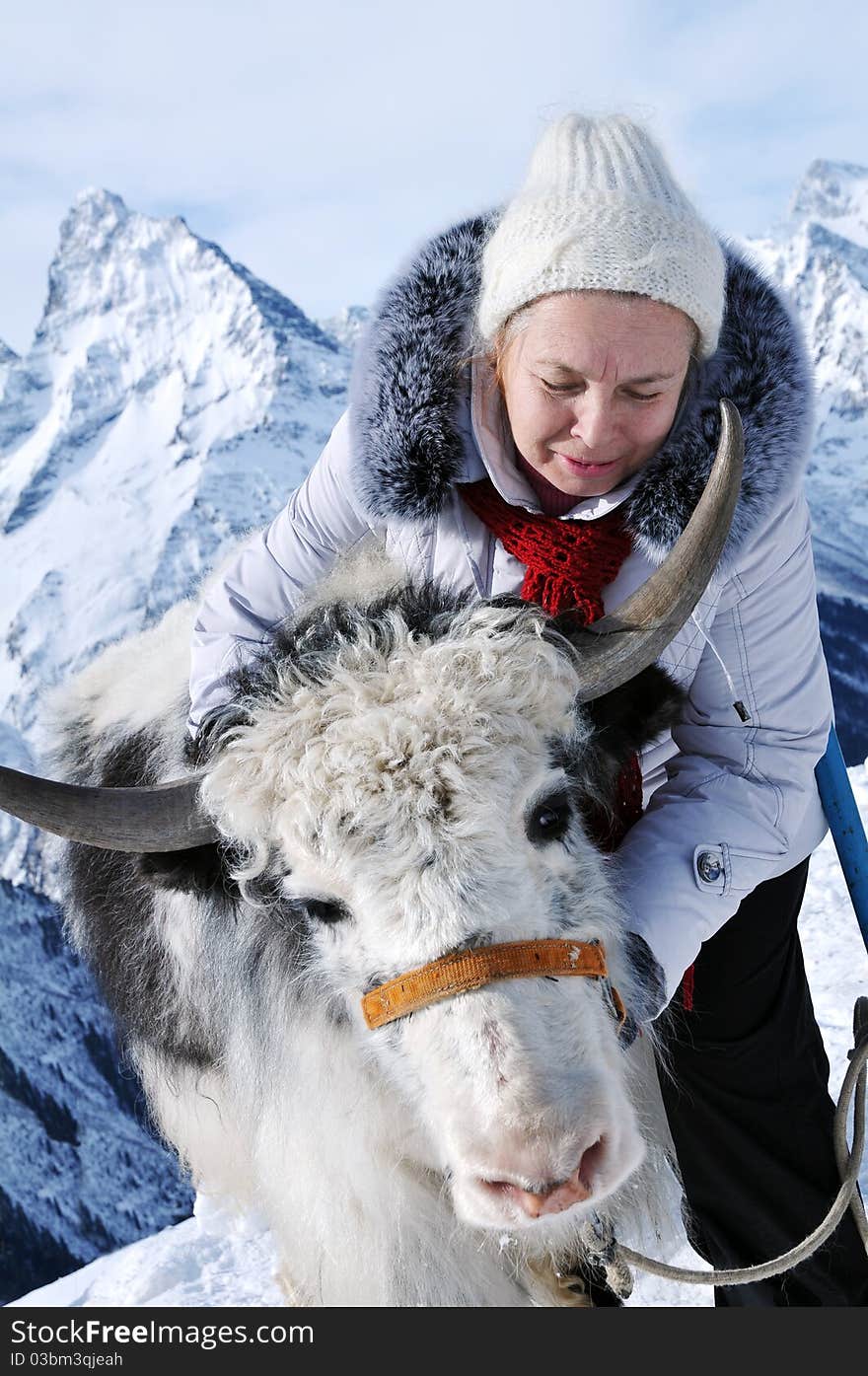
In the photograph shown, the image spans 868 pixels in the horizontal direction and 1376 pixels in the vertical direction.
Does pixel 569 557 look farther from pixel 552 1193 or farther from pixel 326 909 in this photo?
pixel 552 1193

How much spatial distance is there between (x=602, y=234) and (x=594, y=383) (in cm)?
26

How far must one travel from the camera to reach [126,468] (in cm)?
9062

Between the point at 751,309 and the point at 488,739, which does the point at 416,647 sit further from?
the point at 751,309

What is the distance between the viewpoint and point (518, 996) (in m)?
1.59

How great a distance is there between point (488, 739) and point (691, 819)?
55 cm

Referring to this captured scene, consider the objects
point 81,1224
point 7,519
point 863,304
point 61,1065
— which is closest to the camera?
point 81,1224

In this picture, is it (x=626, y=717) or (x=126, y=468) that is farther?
(x=126, y=468)

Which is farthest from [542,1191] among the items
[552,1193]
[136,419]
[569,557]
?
[136,419]

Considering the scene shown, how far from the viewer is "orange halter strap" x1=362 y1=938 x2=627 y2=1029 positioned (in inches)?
62.3

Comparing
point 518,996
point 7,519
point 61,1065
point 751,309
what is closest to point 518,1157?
point 518,996

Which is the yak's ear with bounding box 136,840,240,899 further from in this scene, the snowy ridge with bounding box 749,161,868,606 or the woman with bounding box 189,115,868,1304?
the snowy ridge with bounding box 749,161,868,606

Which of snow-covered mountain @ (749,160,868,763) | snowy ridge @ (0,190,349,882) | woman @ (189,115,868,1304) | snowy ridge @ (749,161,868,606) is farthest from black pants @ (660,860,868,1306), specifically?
snowy ridge @ (0,190,349,882)

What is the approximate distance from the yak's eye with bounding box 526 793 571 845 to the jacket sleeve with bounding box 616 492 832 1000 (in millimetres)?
272

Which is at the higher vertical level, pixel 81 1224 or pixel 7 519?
pixel 7 519
